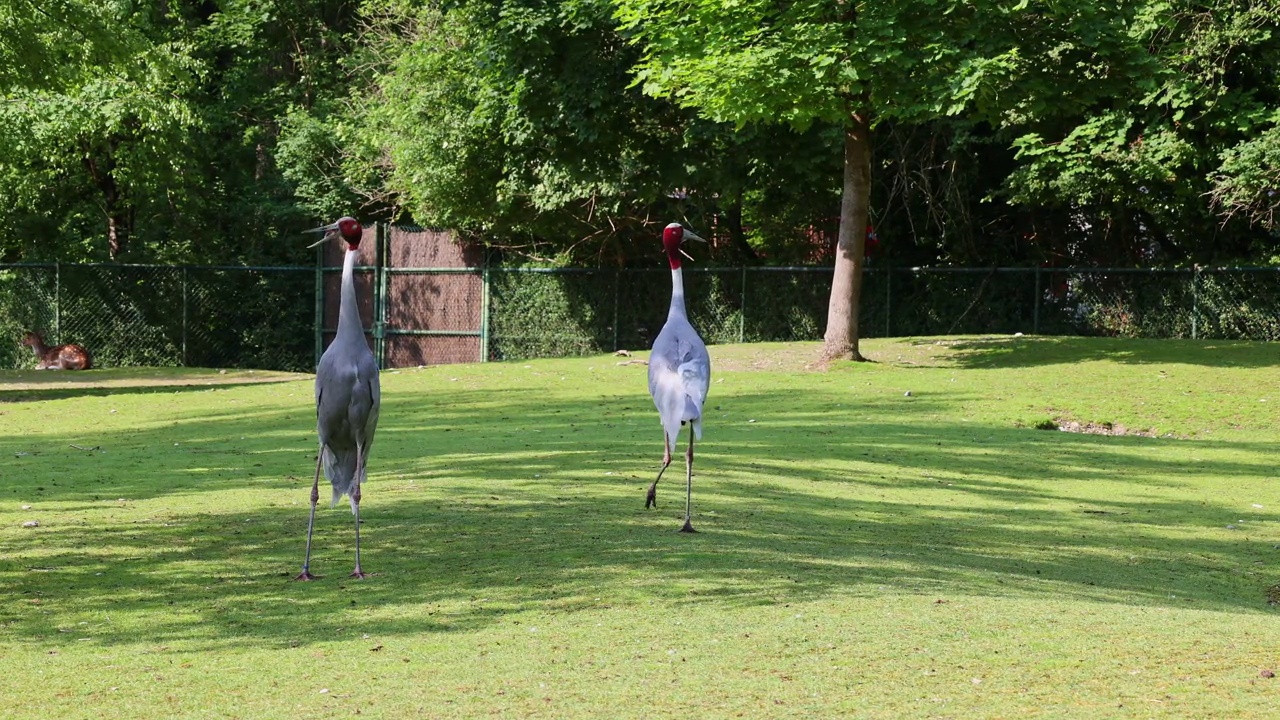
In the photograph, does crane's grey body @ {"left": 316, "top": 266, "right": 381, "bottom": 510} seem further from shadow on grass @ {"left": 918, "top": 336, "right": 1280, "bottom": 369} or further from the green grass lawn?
shadow on grass @ {"left": 918, "top": 336, "right": 1280, "bottom": 369}

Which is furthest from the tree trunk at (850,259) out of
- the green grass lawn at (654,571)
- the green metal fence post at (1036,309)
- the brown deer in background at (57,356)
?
the brown deer in background at (57,356)

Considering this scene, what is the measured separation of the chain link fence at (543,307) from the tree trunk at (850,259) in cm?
683

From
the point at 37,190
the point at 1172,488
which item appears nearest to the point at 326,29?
the point at 37,190

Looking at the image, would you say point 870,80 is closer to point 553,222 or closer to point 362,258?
point 553,222

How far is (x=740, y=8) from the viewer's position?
22641mm

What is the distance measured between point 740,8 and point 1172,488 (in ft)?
36.7

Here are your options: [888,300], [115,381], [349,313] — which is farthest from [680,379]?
[888,300]

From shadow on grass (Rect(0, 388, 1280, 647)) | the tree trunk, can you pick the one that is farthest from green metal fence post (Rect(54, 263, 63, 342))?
shadow on grass (Rect(0, 388, 1280, 647))

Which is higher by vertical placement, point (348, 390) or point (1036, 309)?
point (1036, 309)

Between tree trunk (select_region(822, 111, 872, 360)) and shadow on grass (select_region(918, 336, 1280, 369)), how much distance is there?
189 centimetres

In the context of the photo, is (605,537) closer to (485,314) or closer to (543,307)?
(543,307)

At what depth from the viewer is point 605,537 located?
388 inches

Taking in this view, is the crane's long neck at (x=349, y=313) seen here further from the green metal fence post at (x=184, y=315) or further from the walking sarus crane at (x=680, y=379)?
the green metal fence post at (x=184, y=315)

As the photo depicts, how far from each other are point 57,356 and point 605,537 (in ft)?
89.7
